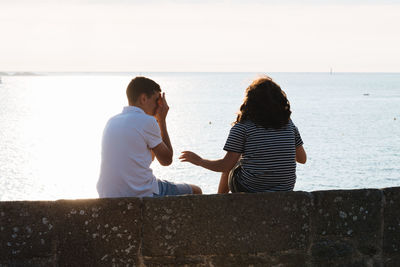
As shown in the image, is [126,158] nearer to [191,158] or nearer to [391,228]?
[191,158]

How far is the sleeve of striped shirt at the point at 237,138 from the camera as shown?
4605mm

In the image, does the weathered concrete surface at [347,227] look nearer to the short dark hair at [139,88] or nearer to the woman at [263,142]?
the woman at [263,142]

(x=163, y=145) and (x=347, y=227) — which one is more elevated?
(x=163, y=145)

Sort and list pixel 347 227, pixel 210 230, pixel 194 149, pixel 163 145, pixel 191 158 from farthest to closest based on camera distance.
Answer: pixel 194 149 < pixel 163 145 < pixel 191 158 < pixel 347 227 < pixel 210 230

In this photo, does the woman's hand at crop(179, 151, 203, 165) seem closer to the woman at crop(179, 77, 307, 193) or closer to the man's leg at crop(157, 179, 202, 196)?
the woman at crop(179, 77, 307, 193)

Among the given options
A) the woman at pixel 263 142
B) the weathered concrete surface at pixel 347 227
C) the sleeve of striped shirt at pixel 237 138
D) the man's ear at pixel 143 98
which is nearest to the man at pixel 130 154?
the man's ear at pixel 143 98

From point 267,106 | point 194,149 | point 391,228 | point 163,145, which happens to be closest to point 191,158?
point 163,145

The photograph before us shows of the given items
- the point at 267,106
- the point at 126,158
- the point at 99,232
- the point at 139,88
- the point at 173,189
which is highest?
the point at 139,88

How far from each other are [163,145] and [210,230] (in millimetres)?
1012

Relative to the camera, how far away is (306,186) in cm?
2877

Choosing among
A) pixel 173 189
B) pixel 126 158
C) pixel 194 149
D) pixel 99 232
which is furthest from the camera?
pixel 194 149

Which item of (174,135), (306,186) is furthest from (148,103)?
(174,135)

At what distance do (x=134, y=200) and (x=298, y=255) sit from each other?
117 cm

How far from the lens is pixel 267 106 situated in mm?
4539
